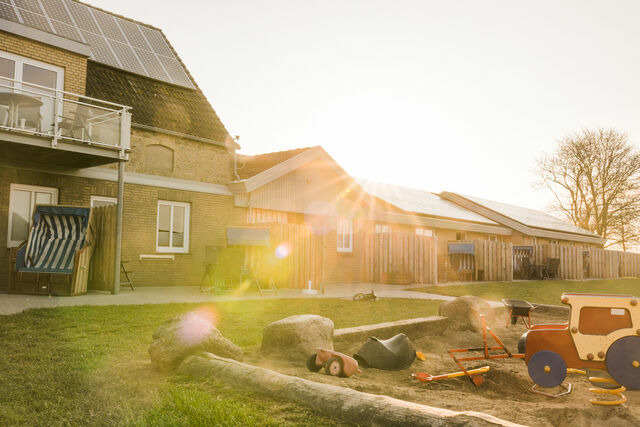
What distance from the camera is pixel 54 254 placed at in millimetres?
12141

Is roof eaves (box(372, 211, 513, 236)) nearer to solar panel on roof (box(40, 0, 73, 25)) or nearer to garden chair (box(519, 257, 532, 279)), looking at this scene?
garden chair (box(519, 257, 532, 279))

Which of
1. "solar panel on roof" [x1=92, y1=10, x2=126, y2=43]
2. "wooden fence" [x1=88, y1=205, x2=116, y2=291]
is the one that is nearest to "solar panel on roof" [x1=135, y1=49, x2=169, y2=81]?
"solar panel on roof" [x1=92, y1=10, x2=126, y2=43]

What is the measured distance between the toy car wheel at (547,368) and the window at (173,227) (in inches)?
521

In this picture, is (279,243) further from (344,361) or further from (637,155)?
(637,155)

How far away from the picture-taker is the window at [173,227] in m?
15.6

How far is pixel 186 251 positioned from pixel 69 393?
493 inches

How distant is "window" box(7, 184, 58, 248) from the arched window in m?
3.10

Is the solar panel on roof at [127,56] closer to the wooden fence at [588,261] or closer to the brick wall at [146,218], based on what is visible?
the brick wall at [146,218]

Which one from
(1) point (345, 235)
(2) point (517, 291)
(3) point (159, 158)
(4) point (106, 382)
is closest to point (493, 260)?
(2) point (517, 291)

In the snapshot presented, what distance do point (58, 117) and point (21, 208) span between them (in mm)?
2870

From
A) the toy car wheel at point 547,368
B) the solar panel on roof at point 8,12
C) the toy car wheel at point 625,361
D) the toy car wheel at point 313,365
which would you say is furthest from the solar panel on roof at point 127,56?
the toy car wheel at point 625,361

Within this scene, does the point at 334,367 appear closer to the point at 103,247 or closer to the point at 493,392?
the point at 493,392

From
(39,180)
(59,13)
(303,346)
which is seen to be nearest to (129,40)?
(59,13)

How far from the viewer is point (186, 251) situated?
52.6 feet
